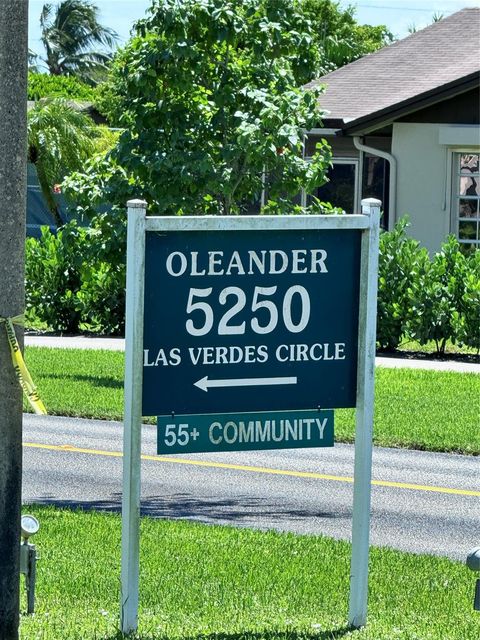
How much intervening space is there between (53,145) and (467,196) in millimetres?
10171

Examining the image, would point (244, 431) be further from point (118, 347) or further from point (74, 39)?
point (74, 39)

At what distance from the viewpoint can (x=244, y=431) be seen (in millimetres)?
5957

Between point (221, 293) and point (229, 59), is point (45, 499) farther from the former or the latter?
point (229, 59)

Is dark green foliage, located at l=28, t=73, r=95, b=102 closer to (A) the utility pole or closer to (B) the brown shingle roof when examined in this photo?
(B) the brown shingle roof

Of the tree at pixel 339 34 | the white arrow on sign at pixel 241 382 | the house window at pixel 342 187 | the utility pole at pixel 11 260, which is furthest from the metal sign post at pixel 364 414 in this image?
the tree at pixel 339 34

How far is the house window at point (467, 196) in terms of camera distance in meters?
23.6

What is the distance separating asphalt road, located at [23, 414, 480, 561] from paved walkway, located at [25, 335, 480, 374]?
19.0 feet

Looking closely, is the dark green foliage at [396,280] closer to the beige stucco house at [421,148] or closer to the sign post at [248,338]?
the beige stucco house at [421,148]

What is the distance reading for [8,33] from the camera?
5.14m

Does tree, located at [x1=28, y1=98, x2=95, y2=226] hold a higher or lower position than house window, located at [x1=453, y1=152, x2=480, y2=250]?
higher

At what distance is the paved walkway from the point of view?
18.8m

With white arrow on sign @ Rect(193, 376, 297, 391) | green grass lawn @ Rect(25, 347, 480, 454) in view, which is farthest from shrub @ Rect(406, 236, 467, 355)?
white arrow on sign @ Rect(193, 376, 297, 391)

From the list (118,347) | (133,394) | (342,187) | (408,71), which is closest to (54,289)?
(118,347)

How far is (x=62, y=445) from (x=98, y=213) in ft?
15.5
